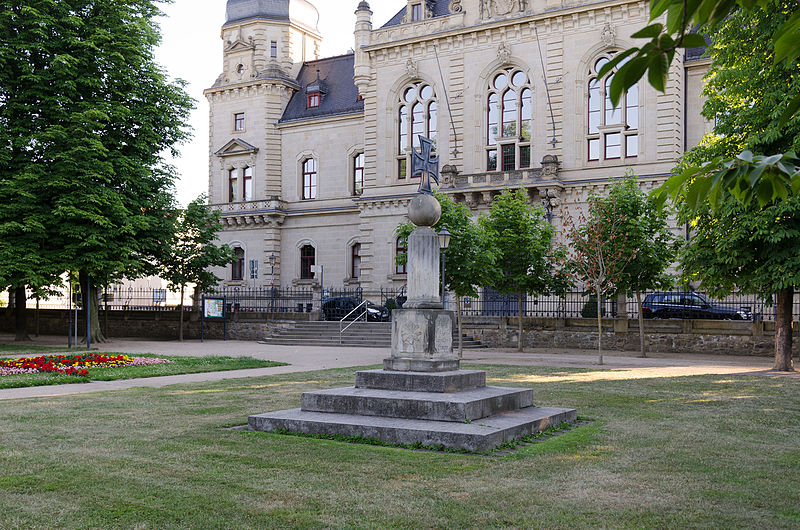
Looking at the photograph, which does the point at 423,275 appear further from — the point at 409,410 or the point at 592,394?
the point at 592,394

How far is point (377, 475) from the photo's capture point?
7.64 metres

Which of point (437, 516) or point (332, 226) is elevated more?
point (332, 226)

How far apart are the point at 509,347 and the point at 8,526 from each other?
28.5 metres

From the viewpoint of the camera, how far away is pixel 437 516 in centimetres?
617

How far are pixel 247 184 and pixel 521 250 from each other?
31.8m

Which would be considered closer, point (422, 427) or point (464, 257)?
point (422, 427)

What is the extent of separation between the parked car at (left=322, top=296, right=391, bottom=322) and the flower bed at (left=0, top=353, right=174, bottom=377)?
1691 centimetres

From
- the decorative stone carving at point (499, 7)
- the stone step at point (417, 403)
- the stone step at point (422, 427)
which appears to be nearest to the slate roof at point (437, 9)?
the decorative stone carving at point (499, 7)

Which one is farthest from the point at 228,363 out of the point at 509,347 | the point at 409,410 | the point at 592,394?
the point at 509,347

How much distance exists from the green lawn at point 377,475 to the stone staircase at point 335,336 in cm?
2107

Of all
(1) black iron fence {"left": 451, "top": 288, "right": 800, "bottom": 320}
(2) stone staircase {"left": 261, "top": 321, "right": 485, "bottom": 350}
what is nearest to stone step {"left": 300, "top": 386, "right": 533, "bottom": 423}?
(1) black iron fence {"left": 451, "top": 288, "right": 800, "bottom": 320}

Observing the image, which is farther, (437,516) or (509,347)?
(509,347)

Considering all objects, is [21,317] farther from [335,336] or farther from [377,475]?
[377,475]

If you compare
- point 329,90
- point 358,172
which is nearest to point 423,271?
point 358,172
